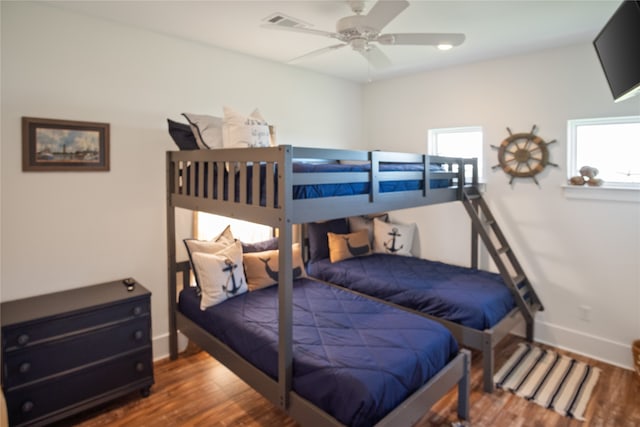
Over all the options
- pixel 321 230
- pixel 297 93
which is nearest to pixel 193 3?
pixel 297 93

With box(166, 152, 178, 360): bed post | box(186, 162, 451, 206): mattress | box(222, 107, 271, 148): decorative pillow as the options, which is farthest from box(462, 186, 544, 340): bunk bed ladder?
box(166, 152, 178, 360): bed post

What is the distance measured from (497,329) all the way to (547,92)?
2.09m

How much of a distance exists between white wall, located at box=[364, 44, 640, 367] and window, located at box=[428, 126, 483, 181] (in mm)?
100

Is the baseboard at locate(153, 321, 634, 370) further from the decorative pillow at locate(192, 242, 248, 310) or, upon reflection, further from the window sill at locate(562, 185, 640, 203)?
the window sill at locate(562, 185, 640, 203)

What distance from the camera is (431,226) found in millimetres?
4148

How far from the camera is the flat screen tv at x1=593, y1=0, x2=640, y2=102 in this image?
1693mm

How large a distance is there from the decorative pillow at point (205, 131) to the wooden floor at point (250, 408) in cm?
172

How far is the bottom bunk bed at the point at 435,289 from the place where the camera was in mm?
2662

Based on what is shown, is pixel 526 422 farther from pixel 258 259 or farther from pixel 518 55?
pixel 518 55

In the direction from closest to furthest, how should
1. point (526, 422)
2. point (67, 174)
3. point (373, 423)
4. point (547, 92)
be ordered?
point (373, 423), point (526, 422), point (67, 174), point (547, 92)

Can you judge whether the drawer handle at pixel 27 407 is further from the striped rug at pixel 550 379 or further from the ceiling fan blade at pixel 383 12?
the striped rug at pixel 550 379

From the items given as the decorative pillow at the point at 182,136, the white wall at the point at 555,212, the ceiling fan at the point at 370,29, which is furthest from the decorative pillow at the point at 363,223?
the ceiling fan at the point at 370,29

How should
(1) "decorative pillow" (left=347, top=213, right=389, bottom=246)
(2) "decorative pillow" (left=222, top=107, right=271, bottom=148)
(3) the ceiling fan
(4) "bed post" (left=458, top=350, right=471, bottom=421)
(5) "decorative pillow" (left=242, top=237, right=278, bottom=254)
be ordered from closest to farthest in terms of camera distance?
(3) the ceiling fan < (4) "bed post" (left=458, top=350, right=471, bottom=421) < (2) "decorative pillow" (left=222, top=107, right=271, bottom=148) < (5) "decorative pillow" (left=242, top=237, right=278, bottom=254) < (1) "decorative pillow" (left=347, top=213, right=389, bottom=246)

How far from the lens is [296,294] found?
2.82 metres
